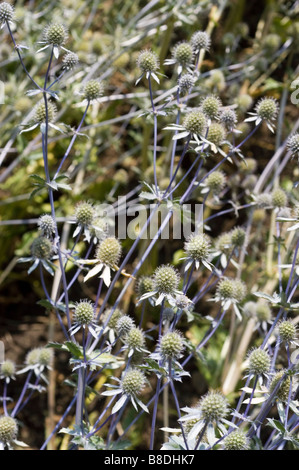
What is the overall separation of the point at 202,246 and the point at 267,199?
63 cm

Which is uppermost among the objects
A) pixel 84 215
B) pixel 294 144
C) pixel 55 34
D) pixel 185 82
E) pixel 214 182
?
pixel 55 34

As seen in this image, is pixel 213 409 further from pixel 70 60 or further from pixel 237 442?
pixel 70 60

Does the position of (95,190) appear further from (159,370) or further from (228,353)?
(159,370)

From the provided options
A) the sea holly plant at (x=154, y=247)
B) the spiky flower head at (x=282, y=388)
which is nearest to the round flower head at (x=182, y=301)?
the sea holly plant at (x=154, y=247)

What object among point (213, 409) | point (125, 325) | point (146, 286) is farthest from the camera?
point (146, 286)

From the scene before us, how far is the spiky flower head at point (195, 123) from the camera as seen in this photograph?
187 cm

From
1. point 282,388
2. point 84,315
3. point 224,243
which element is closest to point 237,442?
point 282,388

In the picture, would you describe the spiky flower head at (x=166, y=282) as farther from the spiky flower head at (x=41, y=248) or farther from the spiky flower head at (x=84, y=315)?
the spiky flower head at (x=41, y=248)

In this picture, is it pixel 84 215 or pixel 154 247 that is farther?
pixel 154 247

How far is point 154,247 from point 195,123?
3.52ft

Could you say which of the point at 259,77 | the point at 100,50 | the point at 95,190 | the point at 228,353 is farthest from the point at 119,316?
the point at 259,77

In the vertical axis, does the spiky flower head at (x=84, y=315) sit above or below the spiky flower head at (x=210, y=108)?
below

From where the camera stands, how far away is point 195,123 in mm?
1865
